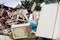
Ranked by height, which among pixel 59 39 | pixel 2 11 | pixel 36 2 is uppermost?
pixel 36 2

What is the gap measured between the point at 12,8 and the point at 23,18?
0.34 meters

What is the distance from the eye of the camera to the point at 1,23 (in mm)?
2525

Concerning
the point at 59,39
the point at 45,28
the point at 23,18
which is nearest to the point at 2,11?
the point at 23,18

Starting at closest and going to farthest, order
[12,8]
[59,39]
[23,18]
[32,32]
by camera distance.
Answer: [59,39]
[32,32]
[23,18]
[12,8]

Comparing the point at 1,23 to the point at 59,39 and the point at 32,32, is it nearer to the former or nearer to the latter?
the point at 32,32

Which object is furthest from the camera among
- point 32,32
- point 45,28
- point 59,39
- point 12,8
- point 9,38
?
point 12,8

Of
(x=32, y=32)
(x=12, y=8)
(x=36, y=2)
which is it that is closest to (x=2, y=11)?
(x=12, y=8)

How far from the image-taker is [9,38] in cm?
224

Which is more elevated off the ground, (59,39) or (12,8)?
(12,8)

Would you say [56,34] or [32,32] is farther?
[32,32]

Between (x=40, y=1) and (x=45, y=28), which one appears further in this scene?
(x=40, y=1)

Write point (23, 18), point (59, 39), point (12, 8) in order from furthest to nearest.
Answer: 1. point (12, 8)
2. point (23, 18)
3. point (59, 39)

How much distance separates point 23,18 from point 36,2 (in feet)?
1.05

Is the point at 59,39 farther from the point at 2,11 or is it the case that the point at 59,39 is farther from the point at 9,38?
the point at 2,11
